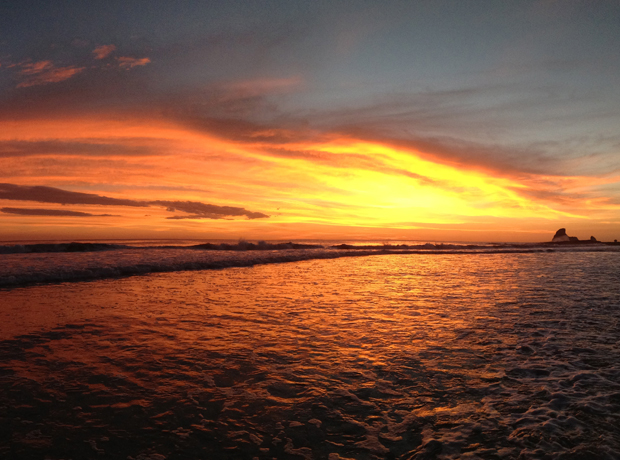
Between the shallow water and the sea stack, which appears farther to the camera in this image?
the sea stack

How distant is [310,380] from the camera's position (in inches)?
206

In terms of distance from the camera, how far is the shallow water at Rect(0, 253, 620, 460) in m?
3.70

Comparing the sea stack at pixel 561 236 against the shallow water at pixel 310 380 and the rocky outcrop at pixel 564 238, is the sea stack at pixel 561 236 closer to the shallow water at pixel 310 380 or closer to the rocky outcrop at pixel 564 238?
the rocky outcrop at pixel 564 238

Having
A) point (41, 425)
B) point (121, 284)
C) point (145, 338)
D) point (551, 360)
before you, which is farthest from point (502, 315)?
point (121, 284)

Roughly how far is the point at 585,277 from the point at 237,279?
54.0 feet

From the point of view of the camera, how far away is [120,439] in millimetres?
3723

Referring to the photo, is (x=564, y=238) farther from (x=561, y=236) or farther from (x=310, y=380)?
(x=310, y=380)

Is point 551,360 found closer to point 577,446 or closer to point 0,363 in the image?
point 577,446

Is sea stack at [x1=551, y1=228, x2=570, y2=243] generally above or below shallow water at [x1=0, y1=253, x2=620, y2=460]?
above

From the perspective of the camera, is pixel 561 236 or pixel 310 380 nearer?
pixel 310 380

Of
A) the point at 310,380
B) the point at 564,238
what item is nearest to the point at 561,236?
the point at 564,238

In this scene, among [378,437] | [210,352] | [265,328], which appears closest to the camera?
[378,437]

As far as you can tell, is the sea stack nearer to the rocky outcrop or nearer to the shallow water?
the rocky outcrop

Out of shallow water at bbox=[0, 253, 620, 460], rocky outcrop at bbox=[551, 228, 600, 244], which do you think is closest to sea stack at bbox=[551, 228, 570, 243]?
rocky outcrop at bbox=[551, 228, 600, 244]
